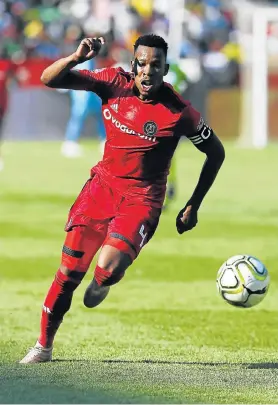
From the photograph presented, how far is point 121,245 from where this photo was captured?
6.87m

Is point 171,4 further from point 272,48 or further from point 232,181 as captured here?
point 232,181

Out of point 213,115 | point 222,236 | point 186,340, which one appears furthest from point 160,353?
point 213,115

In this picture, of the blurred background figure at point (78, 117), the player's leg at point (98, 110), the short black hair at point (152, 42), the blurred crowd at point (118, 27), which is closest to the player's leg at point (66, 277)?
the short black hair at point (152, 42)

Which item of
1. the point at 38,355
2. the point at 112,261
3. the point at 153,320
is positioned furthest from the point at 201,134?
the point at 153,320

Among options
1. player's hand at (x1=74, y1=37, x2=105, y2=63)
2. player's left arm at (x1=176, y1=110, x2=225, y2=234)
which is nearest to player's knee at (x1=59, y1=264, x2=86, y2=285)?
player's left arm at (x1=176, y1=110, x2=225, y2=234)

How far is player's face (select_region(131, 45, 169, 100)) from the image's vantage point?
6.84 m

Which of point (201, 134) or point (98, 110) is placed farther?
point (98, 110)

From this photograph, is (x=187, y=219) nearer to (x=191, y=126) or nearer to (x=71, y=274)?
(x=191, y=126)

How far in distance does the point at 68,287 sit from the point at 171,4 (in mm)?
22639

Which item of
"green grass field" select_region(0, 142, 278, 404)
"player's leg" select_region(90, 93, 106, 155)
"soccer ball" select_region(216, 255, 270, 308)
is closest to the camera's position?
"green grass field" select_region(0, 142, 278, 404)

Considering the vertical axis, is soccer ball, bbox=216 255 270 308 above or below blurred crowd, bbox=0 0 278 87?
above

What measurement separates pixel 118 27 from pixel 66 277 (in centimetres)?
2406

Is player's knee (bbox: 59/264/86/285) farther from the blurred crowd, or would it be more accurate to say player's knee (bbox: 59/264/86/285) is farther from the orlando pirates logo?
the blurred crowd

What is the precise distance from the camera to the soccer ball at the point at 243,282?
7469 millimetres
